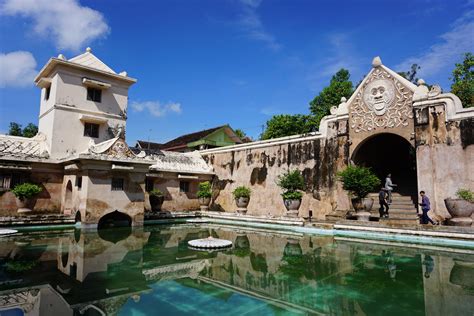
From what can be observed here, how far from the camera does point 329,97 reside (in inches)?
873

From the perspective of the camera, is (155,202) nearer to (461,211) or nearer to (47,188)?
(47,188)

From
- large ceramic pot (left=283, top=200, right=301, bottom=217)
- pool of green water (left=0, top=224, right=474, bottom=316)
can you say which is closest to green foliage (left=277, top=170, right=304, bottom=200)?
large ceramic pot (left=283, top=200, right=301, bottom=217)

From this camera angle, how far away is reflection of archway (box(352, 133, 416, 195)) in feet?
41.3

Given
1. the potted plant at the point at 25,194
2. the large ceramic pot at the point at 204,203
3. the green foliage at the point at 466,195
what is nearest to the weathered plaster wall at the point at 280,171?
the large ceramic pot at the point at 204,203

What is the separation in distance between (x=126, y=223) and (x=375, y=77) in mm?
10462

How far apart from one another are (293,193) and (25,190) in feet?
29.4

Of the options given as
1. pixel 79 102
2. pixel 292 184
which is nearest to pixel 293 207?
pixel 292 184

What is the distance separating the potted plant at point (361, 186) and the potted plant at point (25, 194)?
10.1 metres

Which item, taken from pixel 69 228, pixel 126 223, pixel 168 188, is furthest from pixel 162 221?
pixel 69 228

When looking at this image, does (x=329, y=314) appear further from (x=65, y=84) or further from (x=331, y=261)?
(x=65, y=84)

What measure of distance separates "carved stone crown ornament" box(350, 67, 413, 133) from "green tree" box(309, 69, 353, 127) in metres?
9.61

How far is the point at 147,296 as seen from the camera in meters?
3.79

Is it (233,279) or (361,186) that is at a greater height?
(361,186)

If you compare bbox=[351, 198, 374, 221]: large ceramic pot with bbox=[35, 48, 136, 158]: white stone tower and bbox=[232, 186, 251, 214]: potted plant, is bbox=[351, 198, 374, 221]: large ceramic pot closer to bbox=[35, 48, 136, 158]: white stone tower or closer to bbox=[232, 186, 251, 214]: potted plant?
bbox=[232, 186, 251, 214]: potted plant
